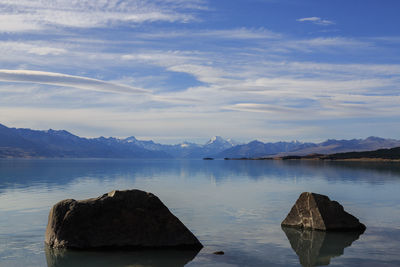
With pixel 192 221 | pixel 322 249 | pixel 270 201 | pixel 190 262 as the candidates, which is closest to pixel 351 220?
pixel 322 249

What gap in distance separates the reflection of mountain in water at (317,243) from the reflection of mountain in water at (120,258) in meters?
5.76

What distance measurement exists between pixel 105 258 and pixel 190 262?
433cm

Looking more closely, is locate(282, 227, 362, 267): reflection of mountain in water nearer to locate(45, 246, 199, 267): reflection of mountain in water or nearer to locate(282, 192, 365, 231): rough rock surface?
locate(282, 192, 365, 231): rough rock surface

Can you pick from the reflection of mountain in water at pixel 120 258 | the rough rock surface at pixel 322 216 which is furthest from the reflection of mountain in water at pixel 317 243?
the reflection of mountain in water at pixel 120 258

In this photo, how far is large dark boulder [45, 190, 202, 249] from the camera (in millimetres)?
22391

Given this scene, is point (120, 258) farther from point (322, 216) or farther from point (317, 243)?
point (322, 216)

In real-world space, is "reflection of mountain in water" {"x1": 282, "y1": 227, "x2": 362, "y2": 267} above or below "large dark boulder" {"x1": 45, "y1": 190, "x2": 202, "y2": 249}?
below

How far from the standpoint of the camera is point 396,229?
28.2 metres

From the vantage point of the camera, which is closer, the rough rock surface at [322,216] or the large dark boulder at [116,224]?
the large dark boulder at [116,224]

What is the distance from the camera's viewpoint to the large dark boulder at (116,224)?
22.4 meters

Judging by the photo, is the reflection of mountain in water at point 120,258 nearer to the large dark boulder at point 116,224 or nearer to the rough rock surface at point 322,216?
the large dark boulder at point 116,224

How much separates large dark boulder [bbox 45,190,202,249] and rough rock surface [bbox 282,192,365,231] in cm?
900

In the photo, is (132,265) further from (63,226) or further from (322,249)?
(322,249)

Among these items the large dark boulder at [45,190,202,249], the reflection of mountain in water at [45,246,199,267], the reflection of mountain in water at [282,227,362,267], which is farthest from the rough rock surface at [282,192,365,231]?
the reflection of mountain in water at [45,246,199,267]
